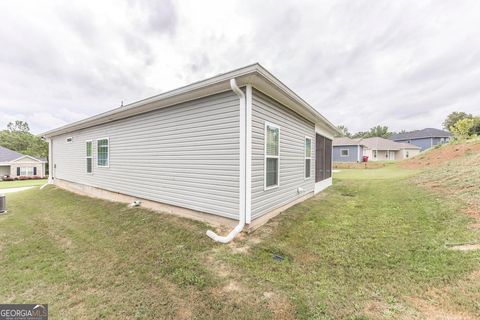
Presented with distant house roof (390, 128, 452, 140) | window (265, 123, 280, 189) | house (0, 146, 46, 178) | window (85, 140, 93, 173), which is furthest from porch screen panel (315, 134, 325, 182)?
house (0, 146, 46, 178)

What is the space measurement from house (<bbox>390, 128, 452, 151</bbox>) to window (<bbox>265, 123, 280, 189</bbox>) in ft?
151

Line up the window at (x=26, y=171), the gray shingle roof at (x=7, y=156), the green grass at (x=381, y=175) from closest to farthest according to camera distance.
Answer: the green grass at (x=381, y=175)
the gray shingle roof at (x=7, y=156)
the window at (x=26, y=171)

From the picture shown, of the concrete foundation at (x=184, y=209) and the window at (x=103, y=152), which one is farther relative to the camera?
the window at (x=103, y=152)

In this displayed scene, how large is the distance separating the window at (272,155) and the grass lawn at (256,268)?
0.99m

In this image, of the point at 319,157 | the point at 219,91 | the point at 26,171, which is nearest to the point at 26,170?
the point at 26,171

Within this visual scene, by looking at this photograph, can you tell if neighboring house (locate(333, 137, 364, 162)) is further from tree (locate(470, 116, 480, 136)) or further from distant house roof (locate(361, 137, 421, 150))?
tree (locate(470, 116, 480, 136))

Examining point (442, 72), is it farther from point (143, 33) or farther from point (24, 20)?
point (24, 20)

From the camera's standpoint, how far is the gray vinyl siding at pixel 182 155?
14.1 feet

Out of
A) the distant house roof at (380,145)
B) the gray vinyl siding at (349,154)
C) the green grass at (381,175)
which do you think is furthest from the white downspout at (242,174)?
the distant house roof at (380,145)

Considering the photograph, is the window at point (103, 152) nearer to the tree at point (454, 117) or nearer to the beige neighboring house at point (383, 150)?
the beige neighboring house at point (383, 150)

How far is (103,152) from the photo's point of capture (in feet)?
25.9

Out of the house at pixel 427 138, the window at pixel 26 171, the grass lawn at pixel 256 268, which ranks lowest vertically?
the window at pixel 26 171

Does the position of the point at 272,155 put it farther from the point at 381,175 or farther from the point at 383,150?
the point at 383,150

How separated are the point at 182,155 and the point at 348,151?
2813 centimetres
